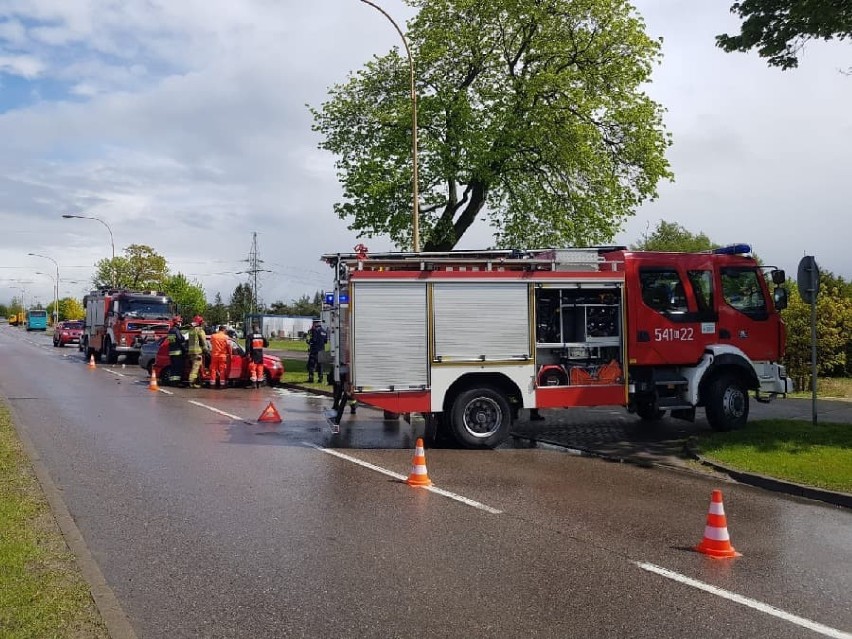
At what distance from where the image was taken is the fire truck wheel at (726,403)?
41.1 ft

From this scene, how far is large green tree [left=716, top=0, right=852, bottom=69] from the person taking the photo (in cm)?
1206

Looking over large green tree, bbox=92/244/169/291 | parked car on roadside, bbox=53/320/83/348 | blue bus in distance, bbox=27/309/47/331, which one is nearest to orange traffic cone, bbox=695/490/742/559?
parked car on roadside, bbox=53/320/83/348

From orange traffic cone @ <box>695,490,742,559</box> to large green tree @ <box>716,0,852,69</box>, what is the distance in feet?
29.8

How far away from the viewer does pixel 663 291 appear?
1241cm

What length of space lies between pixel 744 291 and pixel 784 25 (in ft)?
15.1

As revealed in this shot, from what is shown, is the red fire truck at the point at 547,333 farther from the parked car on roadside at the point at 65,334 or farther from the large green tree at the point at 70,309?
the large green tree at the point at 70,309

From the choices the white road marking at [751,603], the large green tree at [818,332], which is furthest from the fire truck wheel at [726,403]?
the large green tree at [818,332]

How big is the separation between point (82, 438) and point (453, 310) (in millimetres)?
5906

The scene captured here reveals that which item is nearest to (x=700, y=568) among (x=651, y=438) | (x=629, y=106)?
(x=651, y=438)

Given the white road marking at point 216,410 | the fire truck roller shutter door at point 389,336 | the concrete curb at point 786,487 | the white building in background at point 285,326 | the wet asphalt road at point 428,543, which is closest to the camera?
the wet asphalt road at point 428,543

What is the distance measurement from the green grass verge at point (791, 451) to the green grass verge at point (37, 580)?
24.9ft

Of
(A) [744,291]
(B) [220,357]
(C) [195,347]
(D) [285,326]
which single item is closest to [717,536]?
(A) [744,291]

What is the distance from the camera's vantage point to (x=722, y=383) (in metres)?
12.6

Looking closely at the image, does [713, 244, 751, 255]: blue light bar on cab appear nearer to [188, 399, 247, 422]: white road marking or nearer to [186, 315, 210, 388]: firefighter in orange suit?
[188, 399, 247, 422]: white road marking
